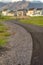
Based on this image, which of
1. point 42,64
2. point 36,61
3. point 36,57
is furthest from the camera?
point 36,57

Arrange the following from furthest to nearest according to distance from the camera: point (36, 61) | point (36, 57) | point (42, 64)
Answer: point (36, 57) < point (36, 61) < point (42, 64)

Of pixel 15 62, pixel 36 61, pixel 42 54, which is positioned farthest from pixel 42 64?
pixel 42 54

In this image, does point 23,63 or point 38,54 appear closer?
point 23,63

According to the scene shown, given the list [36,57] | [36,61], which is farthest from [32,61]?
[36,57]

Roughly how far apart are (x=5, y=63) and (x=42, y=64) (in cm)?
279

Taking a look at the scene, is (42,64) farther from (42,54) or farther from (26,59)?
(42,54)

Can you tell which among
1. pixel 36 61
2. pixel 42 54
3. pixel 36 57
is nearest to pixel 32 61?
pixel 36 61

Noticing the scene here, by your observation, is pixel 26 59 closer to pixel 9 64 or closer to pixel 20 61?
pixel 20 61

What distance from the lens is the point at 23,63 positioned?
16266 millimetres

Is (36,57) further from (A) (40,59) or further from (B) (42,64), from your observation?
(B) (42,64)

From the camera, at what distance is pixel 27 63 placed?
1622 cm

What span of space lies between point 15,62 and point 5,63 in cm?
76

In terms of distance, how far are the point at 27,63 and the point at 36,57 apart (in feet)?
7.33

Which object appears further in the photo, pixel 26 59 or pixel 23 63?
pixel 26 59
